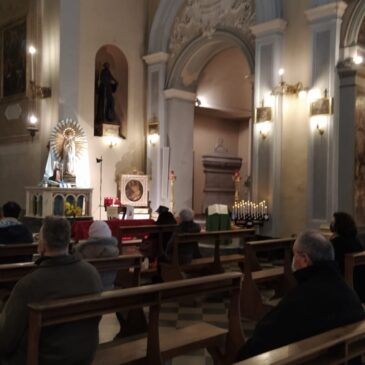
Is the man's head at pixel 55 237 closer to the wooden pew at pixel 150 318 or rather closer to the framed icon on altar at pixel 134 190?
the wooden pew at pixel 150 318

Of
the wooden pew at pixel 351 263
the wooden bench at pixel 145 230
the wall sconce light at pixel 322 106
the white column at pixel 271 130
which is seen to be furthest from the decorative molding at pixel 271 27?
the wooden pew at pixel 351 263

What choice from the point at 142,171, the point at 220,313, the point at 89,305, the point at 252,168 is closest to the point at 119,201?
the point at 142,171

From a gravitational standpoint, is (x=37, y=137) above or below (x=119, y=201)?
Result: above

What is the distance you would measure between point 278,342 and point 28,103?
38.4ft

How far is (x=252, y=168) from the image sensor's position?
10.0 meters

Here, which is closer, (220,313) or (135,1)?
(220,313)

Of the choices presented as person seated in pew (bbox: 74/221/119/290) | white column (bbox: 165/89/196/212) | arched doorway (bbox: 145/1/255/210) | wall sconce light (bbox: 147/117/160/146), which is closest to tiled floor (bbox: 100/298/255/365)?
person seated in pew (bbox: 74/221/119/290)

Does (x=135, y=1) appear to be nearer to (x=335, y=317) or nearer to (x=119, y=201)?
(x=119, y=201)

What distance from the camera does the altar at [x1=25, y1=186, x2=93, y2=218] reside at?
34.7ft

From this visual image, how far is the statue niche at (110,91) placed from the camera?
40.7ft

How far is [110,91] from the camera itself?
12.5 meters

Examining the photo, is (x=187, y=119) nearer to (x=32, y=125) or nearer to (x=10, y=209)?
(x=32, y=125)

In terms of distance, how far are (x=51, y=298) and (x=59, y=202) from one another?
8.45 meters

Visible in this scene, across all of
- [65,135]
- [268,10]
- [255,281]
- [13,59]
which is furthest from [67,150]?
[255,281]
